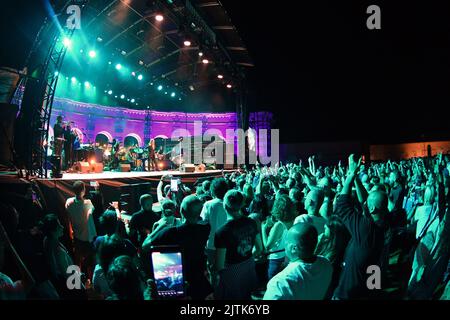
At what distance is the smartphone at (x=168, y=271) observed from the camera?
195 centimetres

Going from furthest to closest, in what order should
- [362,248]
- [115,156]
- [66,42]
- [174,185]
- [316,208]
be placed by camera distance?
[115,156], [66,42], [174,185], [316,208], [362,248]

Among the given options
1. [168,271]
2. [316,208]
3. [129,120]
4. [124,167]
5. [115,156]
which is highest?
[129,120]

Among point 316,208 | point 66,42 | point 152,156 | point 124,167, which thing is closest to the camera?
point 316,208

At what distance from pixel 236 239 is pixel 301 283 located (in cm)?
84

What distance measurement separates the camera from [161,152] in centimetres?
1619

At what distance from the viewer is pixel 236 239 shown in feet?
8.09

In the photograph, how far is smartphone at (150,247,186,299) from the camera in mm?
1953

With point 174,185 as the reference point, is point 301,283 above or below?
below

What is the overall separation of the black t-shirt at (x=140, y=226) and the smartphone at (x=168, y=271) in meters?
1.63

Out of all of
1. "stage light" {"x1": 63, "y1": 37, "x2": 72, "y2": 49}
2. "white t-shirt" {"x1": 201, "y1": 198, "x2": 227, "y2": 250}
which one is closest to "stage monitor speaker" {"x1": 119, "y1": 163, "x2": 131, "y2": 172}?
"stage light" {"x1": 63, "y1": 37, "x2": 72, "y2": 49}

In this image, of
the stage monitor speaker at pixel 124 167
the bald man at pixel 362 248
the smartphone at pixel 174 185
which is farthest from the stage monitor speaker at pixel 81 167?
the bald man at pixel 362 248

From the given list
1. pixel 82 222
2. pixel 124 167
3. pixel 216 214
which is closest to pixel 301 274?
pixel 216 214

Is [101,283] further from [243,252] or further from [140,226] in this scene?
[243,252]

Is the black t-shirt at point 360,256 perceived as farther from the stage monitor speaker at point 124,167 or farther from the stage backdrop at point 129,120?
the stage backdrop at point 129,120
